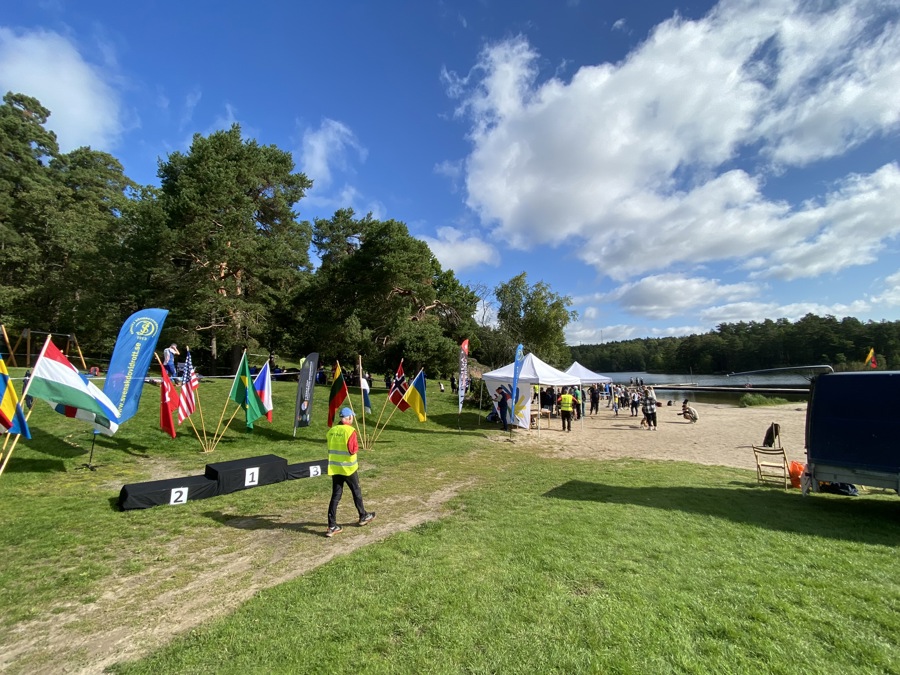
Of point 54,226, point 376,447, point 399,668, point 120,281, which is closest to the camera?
point 399,668

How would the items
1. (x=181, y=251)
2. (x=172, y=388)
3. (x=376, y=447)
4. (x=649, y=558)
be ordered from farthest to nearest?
(x=181, y=251) → (x=376, y=447) → (x=172, y=388) → (x=649, y=558)

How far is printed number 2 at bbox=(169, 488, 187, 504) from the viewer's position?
7.29m

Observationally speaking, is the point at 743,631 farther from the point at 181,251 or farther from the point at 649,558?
the point at 181,251

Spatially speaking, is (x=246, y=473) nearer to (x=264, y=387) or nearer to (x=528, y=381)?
(x=264, y=387)

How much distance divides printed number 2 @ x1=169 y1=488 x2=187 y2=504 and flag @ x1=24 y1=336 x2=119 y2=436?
2.32 metres

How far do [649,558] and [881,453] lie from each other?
480 cm

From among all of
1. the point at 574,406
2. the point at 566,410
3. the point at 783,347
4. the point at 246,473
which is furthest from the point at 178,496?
the point at 783,347

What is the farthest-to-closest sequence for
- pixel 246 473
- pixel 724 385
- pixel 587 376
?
1. pixel 724 385
2. pixel 587 376
3. pixel 246 473

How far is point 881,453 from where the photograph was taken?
6340mm

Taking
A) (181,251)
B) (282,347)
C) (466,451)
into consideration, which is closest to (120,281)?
(181,251)

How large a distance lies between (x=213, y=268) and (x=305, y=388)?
51.8 feet

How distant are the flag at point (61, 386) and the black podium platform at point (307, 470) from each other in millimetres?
3734

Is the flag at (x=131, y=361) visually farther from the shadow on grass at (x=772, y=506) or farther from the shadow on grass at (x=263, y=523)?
the shadow on grass at (x=772, y=506)

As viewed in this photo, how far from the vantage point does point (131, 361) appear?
877 cm
